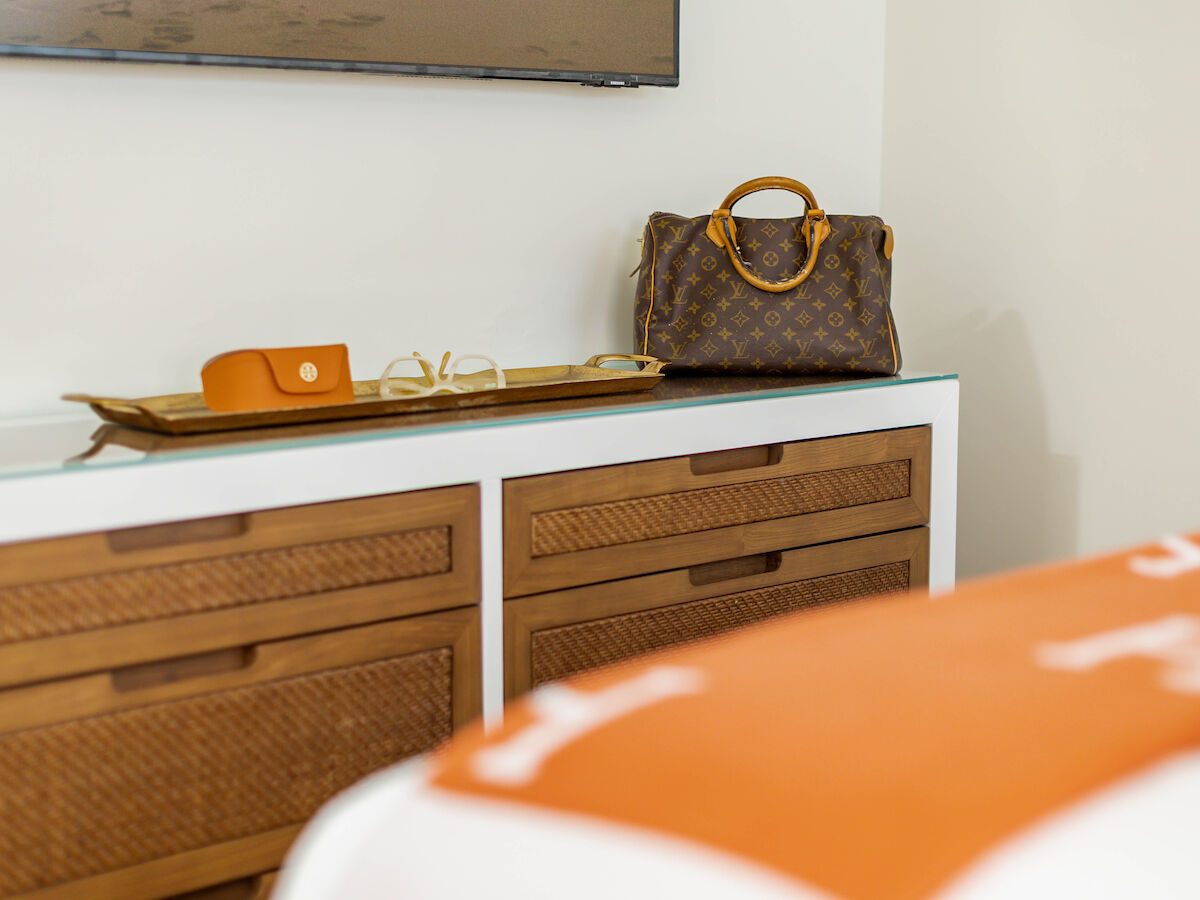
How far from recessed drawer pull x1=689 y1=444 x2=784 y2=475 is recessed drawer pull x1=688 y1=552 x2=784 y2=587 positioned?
0.14 meters

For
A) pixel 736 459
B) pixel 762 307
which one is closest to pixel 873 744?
pixel 736 459

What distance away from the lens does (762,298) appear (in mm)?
1858

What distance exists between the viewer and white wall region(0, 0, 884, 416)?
157 centimetres

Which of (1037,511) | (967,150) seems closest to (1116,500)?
(1037,511)

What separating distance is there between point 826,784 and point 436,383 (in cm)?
123

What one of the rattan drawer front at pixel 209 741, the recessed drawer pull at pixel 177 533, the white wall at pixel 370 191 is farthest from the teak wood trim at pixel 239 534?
the white wall at pixel 370 191

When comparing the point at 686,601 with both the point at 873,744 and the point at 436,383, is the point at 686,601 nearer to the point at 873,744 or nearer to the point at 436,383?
the point at 436,383

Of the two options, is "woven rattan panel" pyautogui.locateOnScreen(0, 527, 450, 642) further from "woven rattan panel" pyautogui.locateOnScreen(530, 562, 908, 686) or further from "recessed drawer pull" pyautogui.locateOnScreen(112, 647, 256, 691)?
"woven rattan panel" pyautogui.locateOnScreen(530, 562, 908, 686)

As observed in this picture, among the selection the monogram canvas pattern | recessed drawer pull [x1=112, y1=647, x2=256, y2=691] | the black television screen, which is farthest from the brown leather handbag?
recessed drawer pull [x1=112, y1=647, x2=256, y2=691]

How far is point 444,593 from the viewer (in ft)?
4.51

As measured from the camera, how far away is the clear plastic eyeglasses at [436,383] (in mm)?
1528

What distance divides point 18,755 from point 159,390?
67 cm

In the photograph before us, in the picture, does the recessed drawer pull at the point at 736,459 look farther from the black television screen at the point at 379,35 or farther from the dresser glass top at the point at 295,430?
the black television screen at the point at 379,35

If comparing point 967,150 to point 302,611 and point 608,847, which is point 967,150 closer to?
point 302,611
